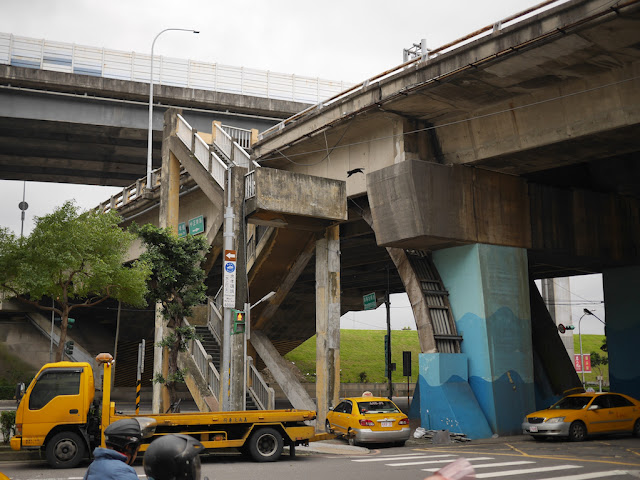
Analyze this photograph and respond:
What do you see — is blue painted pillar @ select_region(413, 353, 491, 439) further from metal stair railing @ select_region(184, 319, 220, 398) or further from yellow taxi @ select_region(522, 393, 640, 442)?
metal stair railing @ select_region(184, 319, 220, 398)

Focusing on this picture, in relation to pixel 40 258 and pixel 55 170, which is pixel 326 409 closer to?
pixel 40 258

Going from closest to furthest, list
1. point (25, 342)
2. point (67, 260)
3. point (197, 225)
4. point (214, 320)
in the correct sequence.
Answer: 1. point (67, 260)
2. point (214, 320)
3. point (197, 225)
4. point (25, 342)

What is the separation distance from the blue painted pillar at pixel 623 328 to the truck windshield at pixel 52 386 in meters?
21.6

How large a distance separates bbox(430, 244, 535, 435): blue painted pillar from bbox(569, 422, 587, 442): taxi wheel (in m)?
2.29

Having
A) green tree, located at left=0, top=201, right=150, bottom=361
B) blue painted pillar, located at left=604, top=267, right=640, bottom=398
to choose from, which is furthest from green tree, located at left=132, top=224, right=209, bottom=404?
blue painted pillar, located at left=604, top=267, right=640, bottom=398

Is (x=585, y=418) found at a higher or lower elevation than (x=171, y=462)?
lower

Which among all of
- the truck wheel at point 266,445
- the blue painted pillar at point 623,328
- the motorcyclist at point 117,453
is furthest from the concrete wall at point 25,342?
the motorcyclist at point 117,453

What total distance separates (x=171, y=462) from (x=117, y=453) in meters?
0.98

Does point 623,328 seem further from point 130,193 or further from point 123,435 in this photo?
point 123,435

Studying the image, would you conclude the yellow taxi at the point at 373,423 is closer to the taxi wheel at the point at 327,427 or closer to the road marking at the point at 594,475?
the taxi wheel at the point at 327,427

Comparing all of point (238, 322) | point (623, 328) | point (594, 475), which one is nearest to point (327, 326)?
point (238, 322)

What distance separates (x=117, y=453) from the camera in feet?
12.8

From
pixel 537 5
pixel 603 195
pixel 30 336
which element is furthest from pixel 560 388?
pixel 30 336

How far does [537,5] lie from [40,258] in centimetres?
1899
